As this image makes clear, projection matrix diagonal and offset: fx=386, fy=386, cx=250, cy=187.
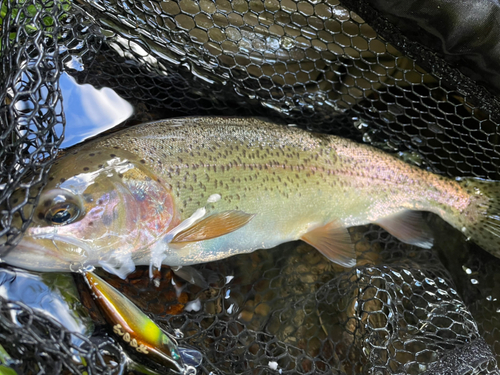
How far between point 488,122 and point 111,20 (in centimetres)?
236

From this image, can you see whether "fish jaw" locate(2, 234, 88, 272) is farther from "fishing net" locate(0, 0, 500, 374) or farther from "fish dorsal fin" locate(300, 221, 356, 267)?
"fish dorsal fin" locate(300, 221, 356, 267)

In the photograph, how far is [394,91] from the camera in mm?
2545

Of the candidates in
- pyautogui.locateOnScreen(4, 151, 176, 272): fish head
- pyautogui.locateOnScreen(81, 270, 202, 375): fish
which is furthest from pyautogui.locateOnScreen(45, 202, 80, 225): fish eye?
pyautogui.locateOnScreen(81, 270, 202, 375): fish

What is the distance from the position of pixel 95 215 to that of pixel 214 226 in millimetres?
580

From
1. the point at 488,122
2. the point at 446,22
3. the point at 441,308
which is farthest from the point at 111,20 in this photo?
the point at 441,308

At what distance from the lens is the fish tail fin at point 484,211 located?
2.52 metres

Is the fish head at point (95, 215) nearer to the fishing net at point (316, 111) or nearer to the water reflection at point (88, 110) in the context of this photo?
the fishing net at point (316, 111)

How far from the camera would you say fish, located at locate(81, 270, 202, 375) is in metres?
1.84

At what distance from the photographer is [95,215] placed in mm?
1738

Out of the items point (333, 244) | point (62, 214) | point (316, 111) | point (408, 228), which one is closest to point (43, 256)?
point (62, 214)

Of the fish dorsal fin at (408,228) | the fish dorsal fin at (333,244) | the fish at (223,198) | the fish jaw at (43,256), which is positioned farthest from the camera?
the fish dorsal fin at (408,228)

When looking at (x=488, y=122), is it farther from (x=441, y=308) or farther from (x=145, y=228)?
(x=145, y=228)

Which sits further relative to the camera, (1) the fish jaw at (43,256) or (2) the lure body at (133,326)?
(2) the lure body at (133,326)

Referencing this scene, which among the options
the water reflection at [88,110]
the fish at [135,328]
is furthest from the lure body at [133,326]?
the water reflection at [88,110]
